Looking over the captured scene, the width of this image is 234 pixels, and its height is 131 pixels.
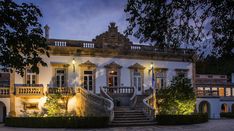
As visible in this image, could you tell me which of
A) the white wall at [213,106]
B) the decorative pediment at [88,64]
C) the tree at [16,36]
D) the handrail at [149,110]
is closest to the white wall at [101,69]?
the decorative pediment at [88,64]

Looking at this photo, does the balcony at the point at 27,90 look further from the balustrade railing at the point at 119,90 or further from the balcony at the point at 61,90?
the balustrade railing at the point at 119,90

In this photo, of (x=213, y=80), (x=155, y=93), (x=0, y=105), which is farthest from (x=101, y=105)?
(x=213, y=80)

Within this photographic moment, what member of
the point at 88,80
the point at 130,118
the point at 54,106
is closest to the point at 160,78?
the point at 88,80

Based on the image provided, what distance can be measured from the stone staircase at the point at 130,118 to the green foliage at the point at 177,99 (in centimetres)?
283

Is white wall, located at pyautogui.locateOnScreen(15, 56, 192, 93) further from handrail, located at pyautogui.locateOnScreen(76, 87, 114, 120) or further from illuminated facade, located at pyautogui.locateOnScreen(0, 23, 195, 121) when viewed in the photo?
handrail, located at pyautogui.locateOnScreen(76, 87, 114, 120)

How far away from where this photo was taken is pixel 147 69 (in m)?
39.6

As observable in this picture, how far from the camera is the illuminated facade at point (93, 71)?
112 feet

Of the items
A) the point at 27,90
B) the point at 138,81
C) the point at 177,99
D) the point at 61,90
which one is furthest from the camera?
the point at 138,81

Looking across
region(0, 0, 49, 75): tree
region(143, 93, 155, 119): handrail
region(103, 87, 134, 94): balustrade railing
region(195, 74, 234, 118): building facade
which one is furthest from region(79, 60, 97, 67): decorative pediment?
region(0, 0, 49, 75): tree

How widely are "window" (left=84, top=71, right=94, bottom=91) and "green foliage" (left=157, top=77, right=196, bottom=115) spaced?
22.5 ft

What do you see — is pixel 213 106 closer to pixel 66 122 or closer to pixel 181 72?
pixel 181 72

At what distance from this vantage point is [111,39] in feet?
126

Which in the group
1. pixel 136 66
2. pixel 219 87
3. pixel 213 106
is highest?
pixel 136 66

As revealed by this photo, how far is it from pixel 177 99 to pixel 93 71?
8516 millimetres
